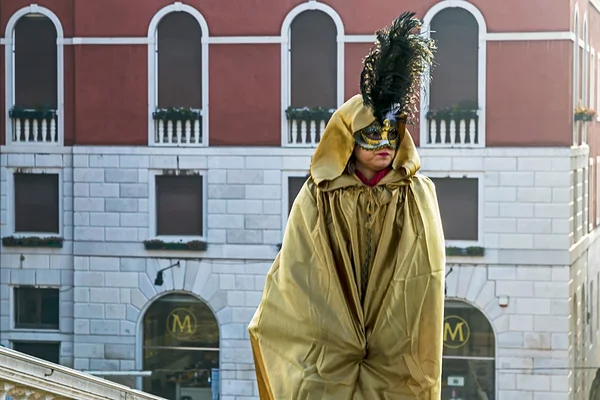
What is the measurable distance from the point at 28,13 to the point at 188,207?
1.80 metres

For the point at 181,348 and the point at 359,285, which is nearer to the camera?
the point at 359,285

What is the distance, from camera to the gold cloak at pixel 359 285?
2.82 meters

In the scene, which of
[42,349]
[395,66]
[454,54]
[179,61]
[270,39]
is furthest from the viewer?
[42,349]

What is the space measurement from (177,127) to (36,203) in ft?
4.12

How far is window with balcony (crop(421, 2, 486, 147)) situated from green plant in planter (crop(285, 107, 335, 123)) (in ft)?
2.19

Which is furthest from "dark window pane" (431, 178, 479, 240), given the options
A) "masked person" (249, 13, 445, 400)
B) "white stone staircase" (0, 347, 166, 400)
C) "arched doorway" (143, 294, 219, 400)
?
"masked person" (249, 13, 445, 400)

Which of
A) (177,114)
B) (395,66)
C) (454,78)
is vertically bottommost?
(395,66)

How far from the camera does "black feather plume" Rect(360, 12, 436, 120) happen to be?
109 inches

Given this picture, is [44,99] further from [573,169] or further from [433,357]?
[433,357]

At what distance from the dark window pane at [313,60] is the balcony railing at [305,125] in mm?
50

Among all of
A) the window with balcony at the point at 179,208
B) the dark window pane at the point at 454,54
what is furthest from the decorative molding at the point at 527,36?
the window with balcony at the point at 179,208

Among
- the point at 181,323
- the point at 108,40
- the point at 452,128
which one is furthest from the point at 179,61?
the point at 452,128

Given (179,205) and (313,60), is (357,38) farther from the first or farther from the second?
(179,205)

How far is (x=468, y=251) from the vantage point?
8766mm
